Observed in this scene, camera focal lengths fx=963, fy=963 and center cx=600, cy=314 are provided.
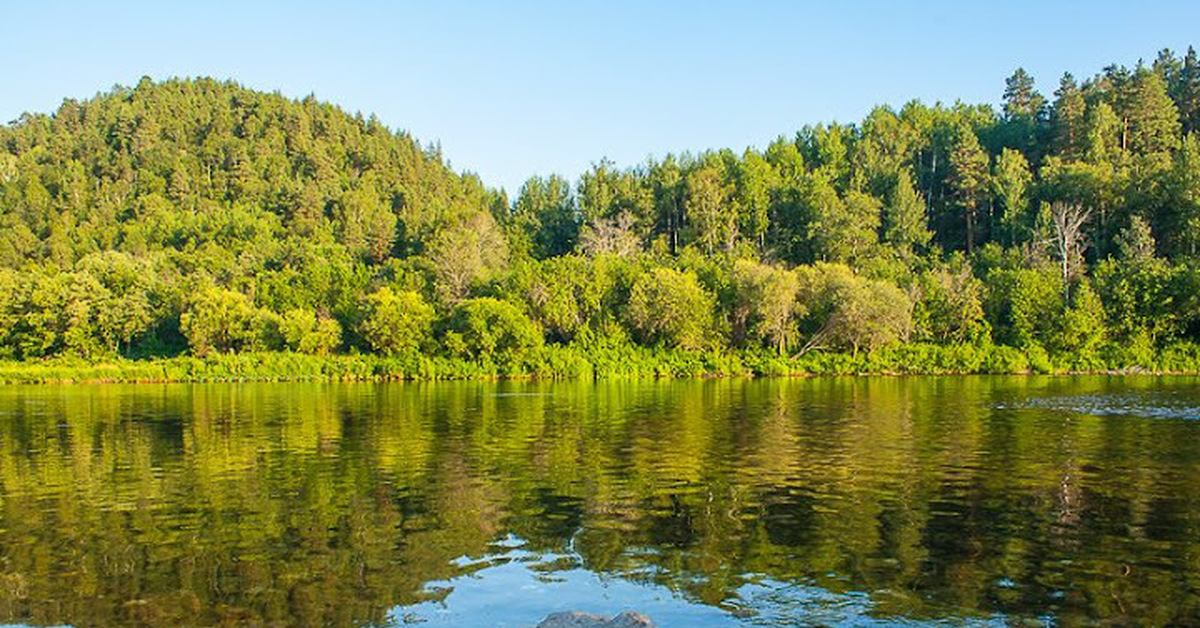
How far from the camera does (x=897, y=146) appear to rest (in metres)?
164

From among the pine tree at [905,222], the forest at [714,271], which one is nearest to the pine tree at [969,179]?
the forest at [714,271]

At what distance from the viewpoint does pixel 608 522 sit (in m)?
22.3

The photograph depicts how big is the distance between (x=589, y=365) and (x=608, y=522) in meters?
72.4

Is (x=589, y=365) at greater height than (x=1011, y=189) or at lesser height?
lesser

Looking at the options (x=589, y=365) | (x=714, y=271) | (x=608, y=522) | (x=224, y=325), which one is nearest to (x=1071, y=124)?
(x=714, y=271)

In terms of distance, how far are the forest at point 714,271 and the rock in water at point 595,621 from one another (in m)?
80.9

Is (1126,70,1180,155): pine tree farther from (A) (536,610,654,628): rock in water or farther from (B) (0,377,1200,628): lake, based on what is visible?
(A) (536,610,654,628): rock in water

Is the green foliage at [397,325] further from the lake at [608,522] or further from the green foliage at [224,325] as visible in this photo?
the lake at [608,522]

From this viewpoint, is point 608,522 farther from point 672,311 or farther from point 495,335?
point 672,311

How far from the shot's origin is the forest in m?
95.7

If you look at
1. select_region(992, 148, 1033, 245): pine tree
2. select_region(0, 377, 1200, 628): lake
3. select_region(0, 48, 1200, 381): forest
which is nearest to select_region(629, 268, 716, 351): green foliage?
select_region(0, 48, 1200, 381): forest

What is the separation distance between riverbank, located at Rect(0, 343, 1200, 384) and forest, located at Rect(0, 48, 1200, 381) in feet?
0.97

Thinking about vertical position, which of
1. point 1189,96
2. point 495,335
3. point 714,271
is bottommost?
point 495,335

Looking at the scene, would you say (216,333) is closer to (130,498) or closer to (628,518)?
(130,498)
